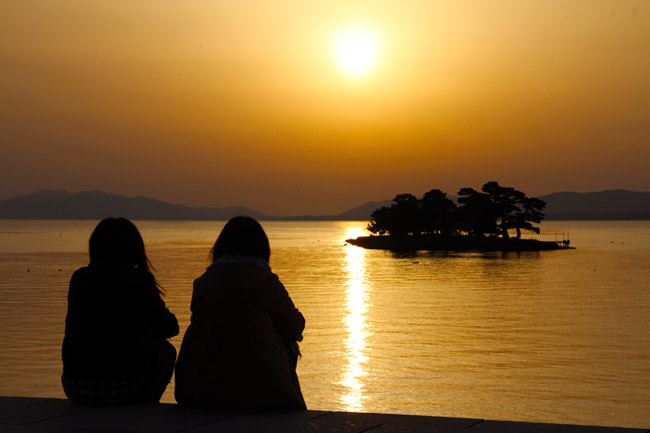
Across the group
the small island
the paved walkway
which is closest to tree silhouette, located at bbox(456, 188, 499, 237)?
the small island

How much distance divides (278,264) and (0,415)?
227ft

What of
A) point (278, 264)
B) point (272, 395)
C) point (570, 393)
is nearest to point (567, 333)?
point (570, 393)

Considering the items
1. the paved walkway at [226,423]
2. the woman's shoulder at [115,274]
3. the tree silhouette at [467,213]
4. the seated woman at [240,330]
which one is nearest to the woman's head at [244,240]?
the seated woman at [240,330]

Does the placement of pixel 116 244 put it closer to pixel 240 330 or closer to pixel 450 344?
pixel 240 330

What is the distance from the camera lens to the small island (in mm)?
115250

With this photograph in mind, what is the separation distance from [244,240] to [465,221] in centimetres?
11904

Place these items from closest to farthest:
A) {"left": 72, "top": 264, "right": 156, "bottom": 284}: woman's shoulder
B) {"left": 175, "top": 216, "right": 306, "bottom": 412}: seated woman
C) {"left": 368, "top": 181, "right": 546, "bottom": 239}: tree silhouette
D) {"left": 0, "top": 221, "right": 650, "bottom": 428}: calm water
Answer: {"left": 175, "top": 216, "right": 306, "bottom": 412}: seated woman
{"left": 72, "top": 264, "right": 156, "bottom": 284}: woman's shoulder
{"left": 0, "top": 221, "right": 650, "bottom": 428}: calm water
{"left": 368, "top": 181, "right": 546, "bottom": 239}: tree silhouette

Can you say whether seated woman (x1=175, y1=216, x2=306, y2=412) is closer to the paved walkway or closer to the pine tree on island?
the paved walkway

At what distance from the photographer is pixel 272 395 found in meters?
6.00

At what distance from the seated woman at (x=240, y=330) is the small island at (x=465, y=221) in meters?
109

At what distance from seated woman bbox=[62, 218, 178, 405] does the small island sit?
109m

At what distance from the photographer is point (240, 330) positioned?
5.94m

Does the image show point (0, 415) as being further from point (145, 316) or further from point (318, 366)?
point (318, 366)

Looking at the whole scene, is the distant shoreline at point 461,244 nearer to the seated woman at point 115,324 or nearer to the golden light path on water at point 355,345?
the golden light path on water at point 355,345
